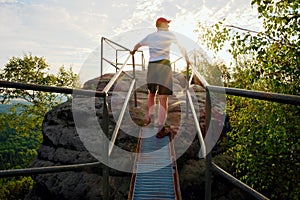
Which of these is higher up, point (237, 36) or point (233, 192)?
point (237, 36)

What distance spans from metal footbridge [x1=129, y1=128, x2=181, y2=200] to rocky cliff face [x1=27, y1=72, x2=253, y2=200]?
1104 millimetres

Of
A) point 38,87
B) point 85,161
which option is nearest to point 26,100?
point 85,161

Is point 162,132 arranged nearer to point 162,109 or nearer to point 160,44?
point 162,109

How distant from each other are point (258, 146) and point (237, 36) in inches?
83.4

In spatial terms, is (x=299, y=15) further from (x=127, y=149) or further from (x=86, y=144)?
(x=86, y=144)

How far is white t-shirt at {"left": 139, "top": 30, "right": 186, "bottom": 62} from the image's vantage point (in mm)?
4270

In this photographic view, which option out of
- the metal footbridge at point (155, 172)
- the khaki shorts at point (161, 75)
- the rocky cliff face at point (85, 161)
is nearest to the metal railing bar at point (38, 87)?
the metal footbridge at point (155, 172)

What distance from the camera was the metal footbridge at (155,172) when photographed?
9.39 ft

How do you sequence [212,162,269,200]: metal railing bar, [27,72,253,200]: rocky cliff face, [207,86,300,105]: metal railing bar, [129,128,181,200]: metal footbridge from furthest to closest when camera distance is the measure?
[27,72,253,200]: rocky cliff face, [129,128,181,200]: metal footbridge, [212,162,269,200]: metal railing bar, [207,86,300,105]: metal railing bar

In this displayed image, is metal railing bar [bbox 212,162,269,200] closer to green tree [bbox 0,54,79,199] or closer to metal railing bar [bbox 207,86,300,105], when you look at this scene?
metal railing bar [bbox 207,86,300,105]

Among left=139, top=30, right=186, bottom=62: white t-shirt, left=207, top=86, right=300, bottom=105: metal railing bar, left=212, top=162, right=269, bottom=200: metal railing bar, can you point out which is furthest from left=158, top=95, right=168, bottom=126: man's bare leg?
left=207, top=86, right=300, bottom=105: metal railing bar

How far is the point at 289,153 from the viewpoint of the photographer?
5.07m

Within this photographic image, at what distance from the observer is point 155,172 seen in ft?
10.5

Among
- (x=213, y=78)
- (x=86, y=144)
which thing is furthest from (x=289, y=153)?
(x=213, y=78)
